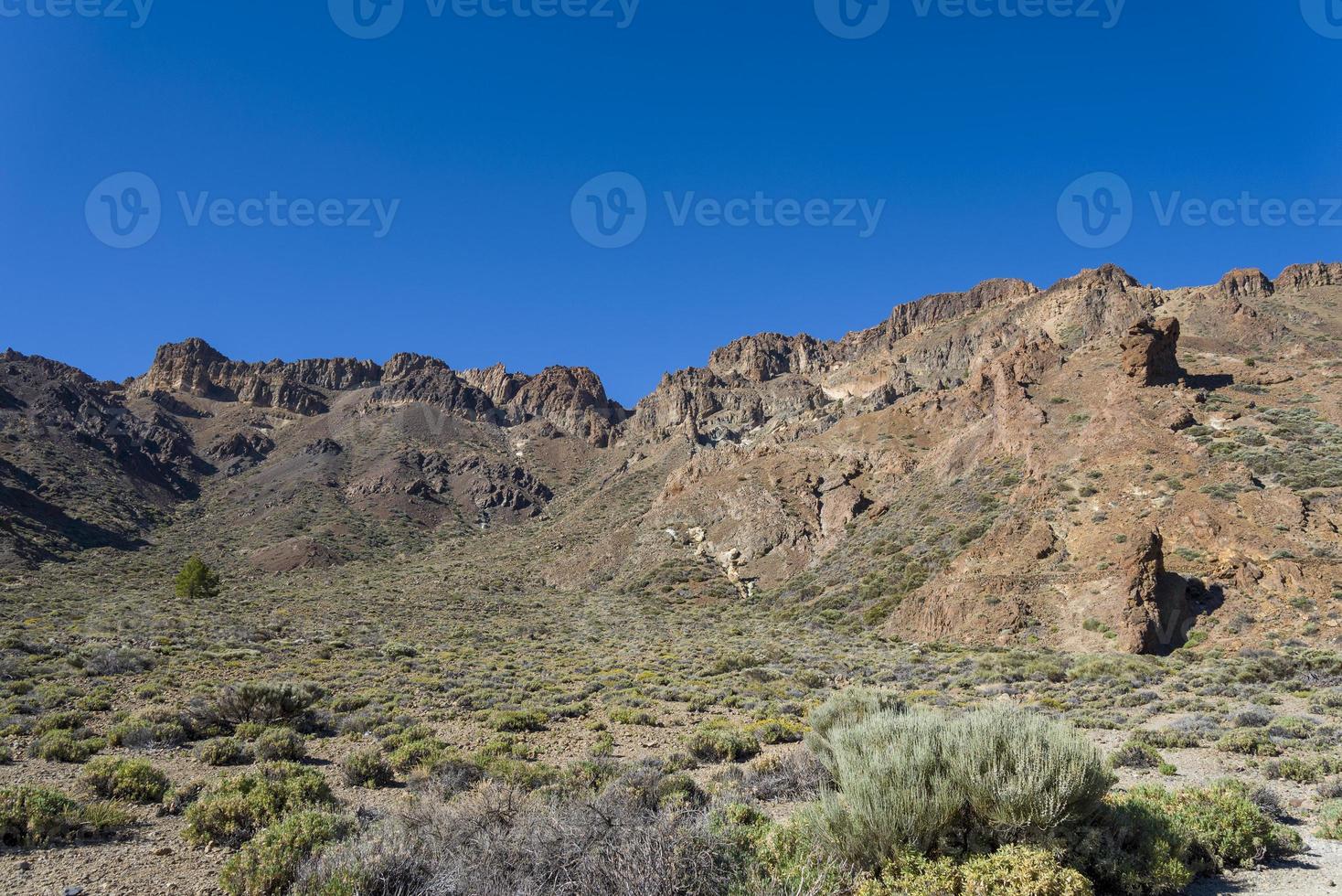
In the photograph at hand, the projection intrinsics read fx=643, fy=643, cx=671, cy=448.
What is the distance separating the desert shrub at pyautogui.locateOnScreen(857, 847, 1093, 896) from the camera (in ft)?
14.5

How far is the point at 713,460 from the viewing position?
62.0 m

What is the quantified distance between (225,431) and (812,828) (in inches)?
5158

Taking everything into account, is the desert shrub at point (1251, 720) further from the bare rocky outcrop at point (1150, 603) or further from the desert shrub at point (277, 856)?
the desert shrub at point (277, 856)

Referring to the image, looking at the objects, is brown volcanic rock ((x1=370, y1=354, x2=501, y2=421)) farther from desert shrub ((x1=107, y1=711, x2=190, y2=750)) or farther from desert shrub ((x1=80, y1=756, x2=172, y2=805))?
desert shrub ((x1=80, y1=756, x2=172, y2=805))

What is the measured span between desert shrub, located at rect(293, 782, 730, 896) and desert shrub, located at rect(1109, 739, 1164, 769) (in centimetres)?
740

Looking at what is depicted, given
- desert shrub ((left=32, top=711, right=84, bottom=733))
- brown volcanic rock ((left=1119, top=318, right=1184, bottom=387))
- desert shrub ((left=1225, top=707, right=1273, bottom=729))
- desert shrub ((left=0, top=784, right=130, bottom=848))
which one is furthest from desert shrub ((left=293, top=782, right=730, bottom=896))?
brown volcanic rock ((left=1119, top=318, right=1184, bottom=387))

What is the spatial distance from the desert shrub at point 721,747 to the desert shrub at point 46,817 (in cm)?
744

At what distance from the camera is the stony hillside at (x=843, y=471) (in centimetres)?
2383

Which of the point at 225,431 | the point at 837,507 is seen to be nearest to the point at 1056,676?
the point at 837,507

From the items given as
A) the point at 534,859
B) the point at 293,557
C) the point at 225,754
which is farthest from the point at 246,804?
the point at 293,557

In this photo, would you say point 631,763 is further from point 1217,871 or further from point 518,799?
point 1217,871

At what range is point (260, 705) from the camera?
39.5ft

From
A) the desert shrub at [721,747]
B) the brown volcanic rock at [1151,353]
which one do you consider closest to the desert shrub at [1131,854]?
the desert shrub at [721,747]

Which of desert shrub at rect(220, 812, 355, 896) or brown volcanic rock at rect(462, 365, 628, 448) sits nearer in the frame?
desert shrub at rect(220, 812, 355, 896)
